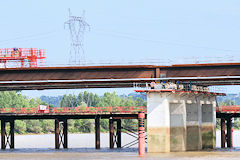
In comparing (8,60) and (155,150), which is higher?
(8,60)

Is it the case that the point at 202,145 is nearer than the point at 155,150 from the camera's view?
No

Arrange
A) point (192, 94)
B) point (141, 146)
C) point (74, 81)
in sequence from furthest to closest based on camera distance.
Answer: point (192, 94) → point (74, 81) → point (141, 146)

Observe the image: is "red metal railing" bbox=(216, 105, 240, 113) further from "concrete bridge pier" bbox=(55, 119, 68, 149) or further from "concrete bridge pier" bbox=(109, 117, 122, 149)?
"concrete bridge pier" bbox=(55, 119, 68, 149)

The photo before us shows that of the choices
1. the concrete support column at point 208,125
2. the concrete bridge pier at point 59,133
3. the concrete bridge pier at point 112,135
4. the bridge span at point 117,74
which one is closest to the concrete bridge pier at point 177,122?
the concrete support column at point 208,125

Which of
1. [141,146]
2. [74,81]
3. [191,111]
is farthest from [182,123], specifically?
[74,81]

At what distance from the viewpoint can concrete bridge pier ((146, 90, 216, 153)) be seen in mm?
89500

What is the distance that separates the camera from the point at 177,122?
303 ft

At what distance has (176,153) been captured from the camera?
88312mm

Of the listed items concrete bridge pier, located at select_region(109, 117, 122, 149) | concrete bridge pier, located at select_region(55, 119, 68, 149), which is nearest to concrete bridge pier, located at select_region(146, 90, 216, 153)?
concrete bridge pier, located at select_region(109, 117, 122, 149)

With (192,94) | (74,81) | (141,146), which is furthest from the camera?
(192,94)

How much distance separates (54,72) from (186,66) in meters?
19.5

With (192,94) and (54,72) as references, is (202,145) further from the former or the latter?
(54,72)

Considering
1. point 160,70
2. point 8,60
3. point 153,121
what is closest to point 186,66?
point 160,70

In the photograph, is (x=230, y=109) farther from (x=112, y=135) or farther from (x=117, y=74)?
(x=117, y=74)
